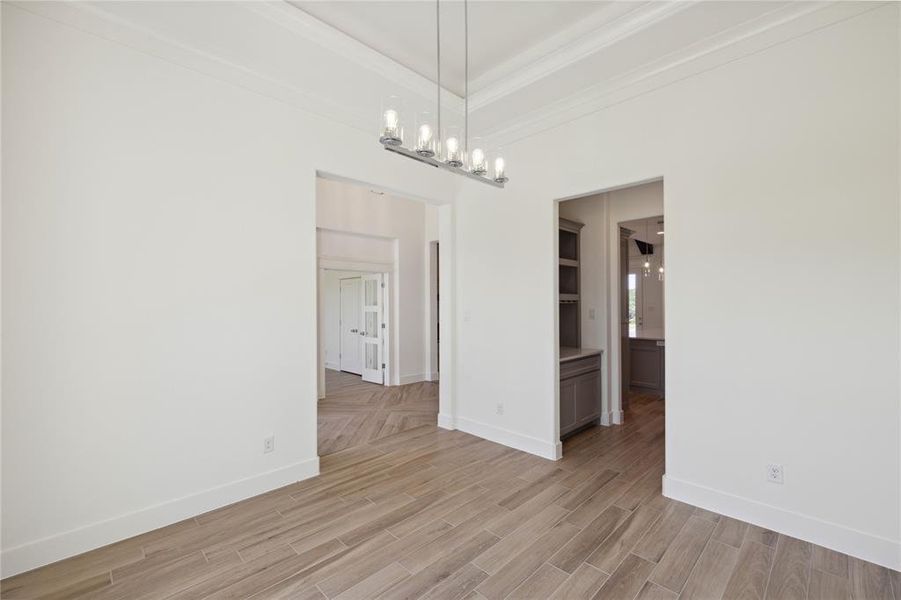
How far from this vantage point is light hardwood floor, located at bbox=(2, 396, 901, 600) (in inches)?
80.0

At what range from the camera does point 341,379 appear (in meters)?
7.66

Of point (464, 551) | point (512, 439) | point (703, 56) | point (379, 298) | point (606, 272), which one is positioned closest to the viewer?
point (464, 551)

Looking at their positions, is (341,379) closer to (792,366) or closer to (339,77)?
(339,77)

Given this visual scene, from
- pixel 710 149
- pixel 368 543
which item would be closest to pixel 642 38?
pixel 710 149

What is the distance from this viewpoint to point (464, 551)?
235 cm

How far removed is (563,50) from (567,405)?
10.3 feet

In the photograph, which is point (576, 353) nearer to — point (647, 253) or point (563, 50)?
point (563, 50)

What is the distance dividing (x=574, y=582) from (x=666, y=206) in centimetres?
254

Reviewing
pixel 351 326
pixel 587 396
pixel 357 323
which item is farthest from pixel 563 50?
pixel 351 326

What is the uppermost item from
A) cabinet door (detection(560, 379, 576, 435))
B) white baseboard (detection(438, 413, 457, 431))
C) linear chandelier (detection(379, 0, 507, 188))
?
linear chandelier (detection(379, 0, 507, 188))

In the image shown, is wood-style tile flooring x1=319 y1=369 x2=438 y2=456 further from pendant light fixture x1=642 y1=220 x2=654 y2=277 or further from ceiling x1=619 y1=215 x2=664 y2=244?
pendant light fixture x1=642 y1=220 x2=654 y2=277

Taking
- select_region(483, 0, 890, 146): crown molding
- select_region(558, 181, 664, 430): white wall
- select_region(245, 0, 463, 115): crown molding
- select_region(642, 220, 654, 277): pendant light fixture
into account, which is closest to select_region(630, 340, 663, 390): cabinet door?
select_region(558, 181, 664, 430): white wall

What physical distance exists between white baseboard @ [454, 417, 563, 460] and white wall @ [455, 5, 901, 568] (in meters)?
0.99

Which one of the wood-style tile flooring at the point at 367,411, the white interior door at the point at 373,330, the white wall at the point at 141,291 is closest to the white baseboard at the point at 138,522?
the white wall at the point at 141,291
